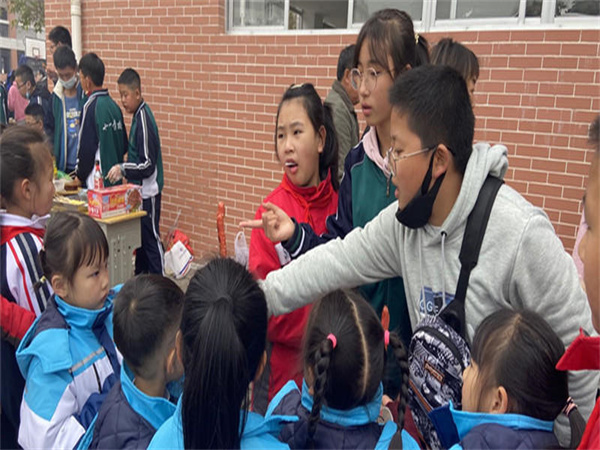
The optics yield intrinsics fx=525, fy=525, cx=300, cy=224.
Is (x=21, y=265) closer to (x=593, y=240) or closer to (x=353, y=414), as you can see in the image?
(x=353, y=414)

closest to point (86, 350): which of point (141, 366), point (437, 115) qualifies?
point (141, 366)

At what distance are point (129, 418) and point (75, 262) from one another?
75 centimetres

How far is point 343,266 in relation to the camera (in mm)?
1982

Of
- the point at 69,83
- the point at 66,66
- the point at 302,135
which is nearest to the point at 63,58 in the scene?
the point at 66,66

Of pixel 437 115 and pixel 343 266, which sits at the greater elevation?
pixel 437 115

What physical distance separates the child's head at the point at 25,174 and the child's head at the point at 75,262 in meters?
0.33

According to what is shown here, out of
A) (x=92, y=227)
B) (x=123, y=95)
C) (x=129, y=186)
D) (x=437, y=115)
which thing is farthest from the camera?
(x=123, y=95)

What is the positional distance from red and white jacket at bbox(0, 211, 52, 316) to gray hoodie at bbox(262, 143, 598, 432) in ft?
3.54

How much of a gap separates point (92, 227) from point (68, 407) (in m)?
0.73

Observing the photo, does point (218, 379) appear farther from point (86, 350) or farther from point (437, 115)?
point (437, 115)

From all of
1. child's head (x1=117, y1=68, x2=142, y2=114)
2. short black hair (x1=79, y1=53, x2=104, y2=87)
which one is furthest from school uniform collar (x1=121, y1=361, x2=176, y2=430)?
short black hair (x1=79, y1=53, x2=104, y2=87)

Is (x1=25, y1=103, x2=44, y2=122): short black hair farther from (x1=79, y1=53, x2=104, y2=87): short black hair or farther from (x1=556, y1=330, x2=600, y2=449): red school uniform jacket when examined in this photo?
(x1=556, y1=330, x2=600, y2=449): red school uniform jacket

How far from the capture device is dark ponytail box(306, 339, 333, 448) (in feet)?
4.77

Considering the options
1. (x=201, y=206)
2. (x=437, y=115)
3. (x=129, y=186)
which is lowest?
(x=201, y=206)
